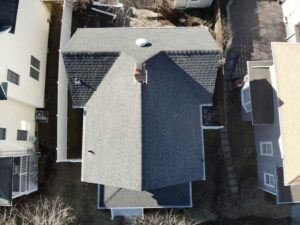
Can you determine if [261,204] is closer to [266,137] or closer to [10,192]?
[266,137]

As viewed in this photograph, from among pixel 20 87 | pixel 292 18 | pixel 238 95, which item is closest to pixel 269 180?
pixel 238 95

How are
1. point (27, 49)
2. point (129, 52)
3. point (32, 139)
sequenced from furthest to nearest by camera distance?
point (32, 139) < point (27, 49) < point (129, 52)

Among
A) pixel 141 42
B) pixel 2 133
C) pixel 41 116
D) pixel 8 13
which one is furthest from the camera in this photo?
pixel 41 116

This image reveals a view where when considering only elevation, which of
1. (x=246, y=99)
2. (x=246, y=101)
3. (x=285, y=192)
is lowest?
(x=285, y=192)

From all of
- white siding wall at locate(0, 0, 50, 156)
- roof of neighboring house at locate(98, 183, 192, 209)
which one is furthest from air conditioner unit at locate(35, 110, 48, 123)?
roof of neighboring house at locate(98, 183, 192, 209)

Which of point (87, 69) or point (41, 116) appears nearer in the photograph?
point (87, 69)

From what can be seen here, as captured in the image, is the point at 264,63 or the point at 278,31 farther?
the point at 278,31

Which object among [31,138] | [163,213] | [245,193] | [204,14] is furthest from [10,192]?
[204,14]

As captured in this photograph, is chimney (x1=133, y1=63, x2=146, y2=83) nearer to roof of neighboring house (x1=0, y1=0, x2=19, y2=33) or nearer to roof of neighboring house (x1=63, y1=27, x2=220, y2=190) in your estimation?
roof of neighboring house (x1=63, y1=27, x2=220, y2=190)

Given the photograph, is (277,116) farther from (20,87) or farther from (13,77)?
(13,77)
